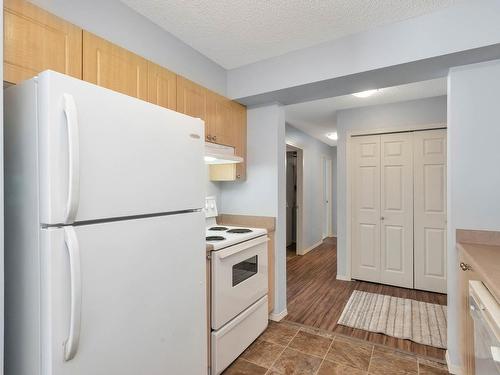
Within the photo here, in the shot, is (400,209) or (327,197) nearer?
(400,209)

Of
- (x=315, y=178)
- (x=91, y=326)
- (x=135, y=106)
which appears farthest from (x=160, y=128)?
(x=315, y=178)

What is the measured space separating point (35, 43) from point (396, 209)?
3809 mm

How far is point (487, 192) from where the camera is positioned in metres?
1.79

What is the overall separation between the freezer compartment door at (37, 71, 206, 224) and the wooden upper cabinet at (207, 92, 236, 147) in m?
0.87

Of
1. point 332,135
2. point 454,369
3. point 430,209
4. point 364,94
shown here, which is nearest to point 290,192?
point 332,135

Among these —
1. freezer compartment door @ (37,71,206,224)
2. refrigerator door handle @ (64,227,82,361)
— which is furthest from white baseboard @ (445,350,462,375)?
refrigerator door handle @ (64,227,82,361)

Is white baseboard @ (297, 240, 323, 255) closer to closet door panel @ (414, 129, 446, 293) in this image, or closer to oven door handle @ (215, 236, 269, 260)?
closet door panel @ (414, 129, 446, 293)

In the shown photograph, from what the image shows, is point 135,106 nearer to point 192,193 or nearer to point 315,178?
point 192,193

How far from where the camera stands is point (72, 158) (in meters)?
0.89

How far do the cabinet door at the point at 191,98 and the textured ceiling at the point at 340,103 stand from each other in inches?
66.8

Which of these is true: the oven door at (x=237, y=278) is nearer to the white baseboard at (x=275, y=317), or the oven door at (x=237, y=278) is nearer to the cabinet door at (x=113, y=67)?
the white baseboard at (x=275, y=317)

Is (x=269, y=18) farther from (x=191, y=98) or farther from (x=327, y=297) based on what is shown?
(x=327, y=297)

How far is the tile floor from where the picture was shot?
1.92 m

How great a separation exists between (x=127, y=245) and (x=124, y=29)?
138cm
